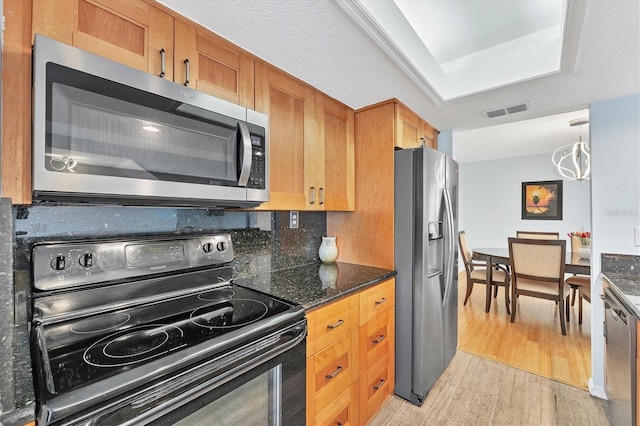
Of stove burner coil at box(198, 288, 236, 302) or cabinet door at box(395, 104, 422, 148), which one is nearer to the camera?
stove burner coil at box(198, 288, 236, 302)

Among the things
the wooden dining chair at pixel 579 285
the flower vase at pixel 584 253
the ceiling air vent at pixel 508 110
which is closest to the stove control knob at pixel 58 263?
the ceiling air vent at pixel 508 110

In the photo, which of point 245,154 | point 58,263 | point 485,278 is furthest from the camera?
point 485,278

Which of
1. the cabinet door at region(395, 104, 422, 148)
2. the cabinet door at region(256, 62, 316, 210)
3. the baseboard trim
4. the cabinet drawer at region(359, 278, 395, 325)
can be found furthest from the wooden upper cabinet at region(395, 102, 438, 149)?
the baseboard trim

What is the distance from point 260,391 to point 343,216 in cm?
147

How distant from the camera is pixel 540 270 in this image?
3.13 metres

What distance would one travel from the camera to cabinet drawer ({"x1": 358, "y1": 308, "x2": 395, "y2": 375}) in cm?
165

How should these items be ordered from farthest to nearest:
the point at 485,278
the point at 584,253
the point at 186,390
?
the point at 485,278, the point at 584,253, the point at 186,390

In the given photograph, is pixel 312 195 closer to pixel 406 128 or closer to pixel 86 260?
pixel 406 128

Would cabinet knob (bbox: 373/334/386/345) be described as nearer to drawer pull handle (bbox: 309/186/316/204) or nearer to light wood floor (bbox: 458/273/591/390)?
drawer pull handle (bbox: 309/186/316/204)

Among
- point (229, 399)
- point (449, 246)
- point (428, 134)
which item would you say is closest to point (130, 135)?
point (229, 399)

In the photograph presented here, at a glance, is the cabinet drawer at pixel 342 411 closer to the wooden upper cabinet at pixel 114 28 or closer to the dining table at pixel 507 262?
the wooden upper cabinet at pixel 114 28

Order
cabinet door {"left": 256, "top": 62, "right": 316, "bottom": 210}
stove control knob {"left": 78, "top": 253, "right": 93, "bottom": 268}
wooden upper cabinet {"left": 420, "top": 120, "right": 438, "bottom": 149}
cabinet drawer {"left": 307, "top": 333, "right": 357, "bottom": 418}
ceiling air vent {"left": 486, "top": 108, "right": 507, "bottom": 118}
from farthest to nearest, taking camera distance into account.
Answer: wooden upper cabinet {"left": 420, "top": 120, "right": 438, "bottom": 149} → ceiling air vent {"left": 486, "top": 108, "right": 507, "bottom": 118} → cabinet door {"left": 256, "top": 62, "right": 316, "bottom": 210} → cabinet drawer {"left": 307, "top": 333, "right": 357, "bottom": 418} → stove control knob {"left": 78, "top": 253, "right": 93, "bottom": 268}

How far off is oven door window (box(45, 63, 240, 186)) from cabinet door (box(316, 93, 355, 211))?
0.71 m

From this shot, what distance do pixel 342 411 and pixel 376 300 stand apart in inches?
24.8
